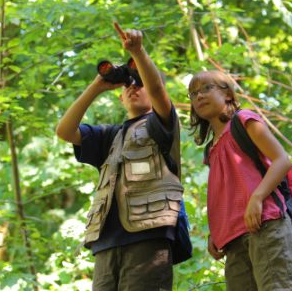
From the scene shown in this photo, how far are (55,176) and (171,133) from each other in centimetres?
398

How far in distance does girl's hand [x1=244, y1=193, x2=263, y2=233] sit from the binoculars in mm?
726

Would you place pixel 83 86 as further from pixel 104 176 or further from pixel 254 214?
pixel 254 214

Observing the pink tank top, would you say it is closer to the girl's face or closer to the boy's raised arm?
the girl's face

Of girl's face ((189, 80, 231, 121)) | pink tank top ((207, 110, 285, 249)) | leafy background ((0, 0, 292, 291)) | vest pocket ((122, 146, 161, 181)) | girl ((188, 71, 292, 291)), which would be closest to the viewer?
girl ((188, 71, 292, 291))

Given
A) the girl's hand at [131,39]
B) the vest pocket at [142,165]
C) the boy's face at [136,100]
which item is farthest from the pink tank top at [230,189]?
the girl's hand at [131,39]

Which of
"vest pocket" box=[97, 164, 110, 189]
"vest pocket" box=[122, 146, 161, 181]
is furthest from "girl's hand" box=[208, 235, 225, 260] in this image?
"vest pocket" box=[97, 164, 110, 189]

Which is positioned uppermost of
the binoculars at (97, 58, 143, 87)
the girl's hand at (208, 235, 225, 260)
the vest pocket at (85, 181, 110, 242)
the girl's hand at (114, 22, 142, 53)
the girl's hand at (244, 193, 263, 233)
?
the girl's hand at (114, 22, 142, 53)

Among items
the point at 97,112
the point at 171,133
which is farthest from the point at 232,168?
the point at 97,112

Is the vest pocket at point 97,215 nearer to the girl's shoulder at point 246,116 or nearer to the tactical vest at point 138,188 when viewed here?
the tactical vest at point 138,188

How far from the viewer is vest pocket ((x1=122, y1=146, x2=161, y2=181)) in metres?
2.36

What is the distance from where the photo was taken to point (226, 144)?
2357mm

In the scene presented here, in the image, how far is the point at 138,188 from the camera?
2.35 metres

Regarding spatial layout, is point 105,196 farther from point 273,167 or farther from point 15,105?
point 15,105

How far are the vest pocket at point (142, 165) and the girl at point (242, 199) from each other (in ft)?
0.79
